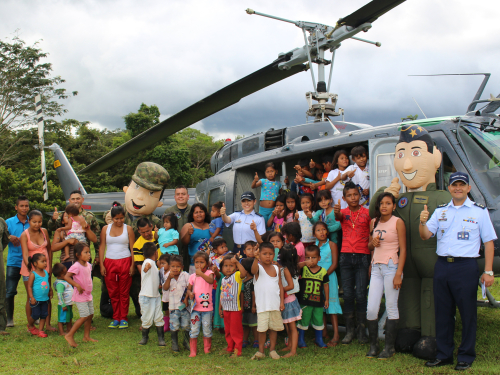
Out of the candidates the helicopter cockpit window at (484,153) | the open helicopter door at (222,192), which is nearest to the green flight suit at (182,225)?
the open helicopter door at (222,192)

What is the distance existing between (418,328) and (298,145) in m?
2.96

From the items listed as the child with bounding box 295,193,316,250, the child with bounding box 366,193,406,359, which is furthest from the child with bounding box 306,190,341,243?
the child with bounding box 366,193,406,359

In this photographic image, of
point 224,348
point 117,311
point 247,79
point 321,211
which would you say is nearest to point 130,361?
point 224,348

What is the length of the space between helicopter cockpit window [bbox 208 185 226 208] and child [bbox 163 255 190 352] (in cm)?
235

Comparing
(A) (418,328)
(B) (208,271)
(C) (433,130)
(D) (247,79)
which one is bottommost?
(A) (418,328)

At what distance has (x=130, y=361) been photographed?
14.5 feet

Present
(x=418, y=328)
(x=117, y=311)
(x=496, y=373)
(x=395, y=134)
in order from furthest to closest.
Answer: (x=117, y=311), (x=395, y=134), (x=418, y=328), (x=496, y=373)

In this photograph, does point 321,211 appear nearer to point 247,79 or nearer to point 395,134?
point 395,134

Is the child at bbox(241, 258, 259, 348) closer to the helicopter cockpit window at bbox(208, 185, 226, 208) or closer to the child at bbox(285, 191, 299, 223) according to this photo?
the child at bbox(285, 191, 299, 223)

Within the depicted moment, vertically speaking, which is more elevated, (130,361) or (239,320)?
(239,320)

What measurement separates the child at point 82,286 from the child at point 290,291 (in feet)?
7.90

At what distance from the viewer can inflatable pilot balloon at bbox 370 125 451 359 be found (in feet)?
13.5

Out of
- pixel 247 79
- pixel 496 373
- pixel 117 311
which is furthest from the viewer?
pixel 247 79

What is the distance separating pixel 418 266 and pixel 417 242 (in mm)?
235
